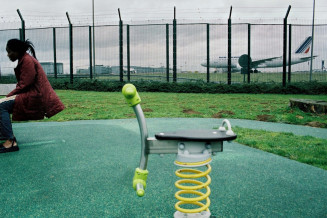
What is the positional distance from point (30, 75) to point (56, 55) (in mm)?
13093

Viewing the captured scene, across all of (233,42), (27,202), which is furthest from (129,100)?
(233,42)

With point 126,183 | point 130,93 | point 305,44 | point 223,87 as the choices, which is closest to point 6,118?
point 126,183

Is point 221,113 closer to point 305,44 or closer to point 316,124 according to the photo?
point 316,124

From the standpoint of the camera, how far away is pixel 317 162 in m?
3.71

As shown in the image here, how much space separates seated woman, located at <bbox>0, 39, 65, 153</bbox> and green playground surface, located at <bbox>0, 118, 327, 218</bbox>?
1.47 ft

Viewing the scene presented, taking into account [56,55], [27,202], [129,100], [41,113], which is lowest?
[27,202]

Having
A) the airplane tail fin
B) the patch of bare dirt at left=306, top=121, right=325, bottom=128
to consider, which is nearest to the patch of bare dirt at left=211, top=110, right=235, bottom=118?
the patch of bare dirt at left=306, top=121, right=325, bottom=128

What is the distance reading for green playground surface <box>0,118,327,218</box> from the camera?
2416mm

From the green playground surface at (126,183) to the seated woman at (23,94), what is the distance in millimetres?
449

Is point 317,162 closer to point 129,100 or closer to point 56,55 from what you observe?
point 129,100

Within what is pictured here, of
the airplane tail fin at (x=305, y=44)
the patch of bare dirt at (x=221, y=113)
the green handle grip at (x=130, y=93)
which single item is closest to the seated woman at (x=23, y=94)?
the green handle grip at (x=130, y=93)

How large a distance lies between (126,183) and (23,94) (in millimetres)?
2186

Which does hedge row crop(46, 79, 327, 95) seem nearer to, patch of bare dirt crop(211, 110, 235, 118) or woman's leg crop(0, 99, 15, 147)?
patch of bare dirt crop(211, 110, 235, 118)

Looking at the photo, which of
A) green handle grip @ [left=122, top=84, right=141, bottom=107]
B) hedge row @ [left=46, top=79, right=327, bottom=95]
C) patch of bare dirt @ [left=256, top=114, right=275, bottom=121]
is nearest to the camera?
green handle grip @ [left=122, top=84, right=141, bottom=107]
